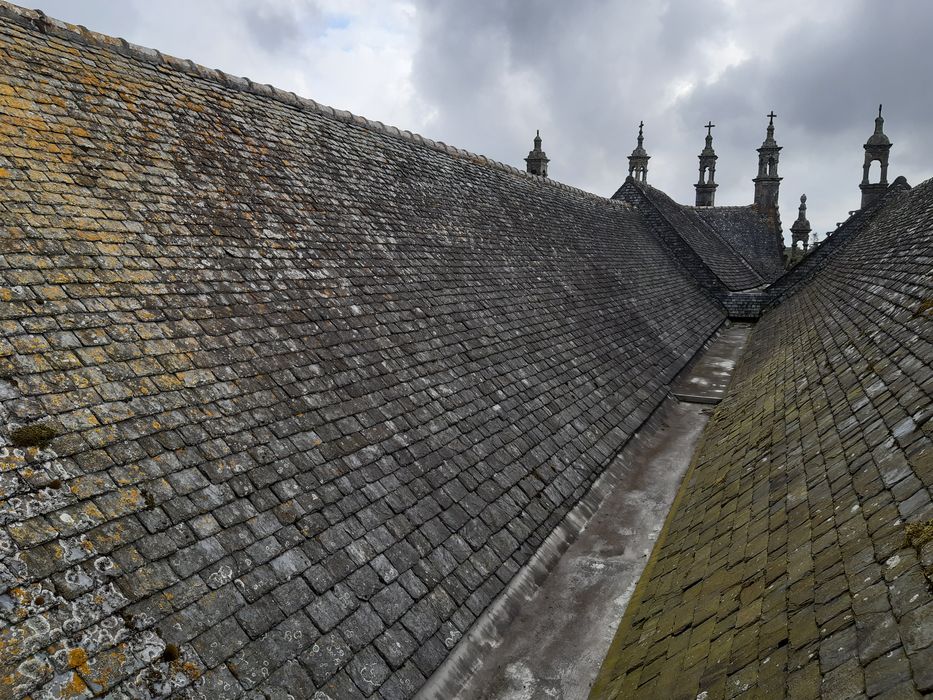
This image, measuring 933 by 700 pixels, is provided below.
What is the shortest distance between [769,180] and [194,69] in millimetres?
47111

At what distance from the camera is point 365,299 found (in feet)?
26.7

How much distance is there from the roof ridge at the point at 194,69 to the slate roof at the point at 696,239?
1699 cm

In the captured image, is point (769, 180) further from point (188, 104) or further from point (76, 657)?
point (76, 657)

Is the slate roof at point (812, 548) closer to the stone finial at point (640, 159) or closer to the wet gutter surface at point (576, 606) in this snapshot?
the wet gutter surface at point (576, 606)

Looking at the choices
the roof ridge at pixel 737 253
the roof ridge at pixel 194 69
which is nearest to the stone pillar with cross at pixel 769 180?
the roof ridge at pixel 737 253

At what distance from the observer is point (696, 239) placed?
31641mm

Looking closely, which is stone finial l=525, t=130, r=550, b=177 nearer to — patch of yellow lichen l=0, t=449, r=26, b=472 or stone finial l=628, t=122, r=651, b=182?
stone finial l=628, t=122, r=651, b=182

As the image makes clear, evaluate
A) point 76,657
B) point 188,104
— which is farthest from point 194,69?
point 76,657

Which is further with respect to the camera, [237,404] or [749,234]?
[749,234]

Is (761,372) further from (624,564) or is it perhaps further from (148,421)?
(148,421)

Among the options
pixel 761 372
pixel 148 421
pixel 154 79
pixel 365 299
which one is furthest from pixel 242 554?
pixel 761 372

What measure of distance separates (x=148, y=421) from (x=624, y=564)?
5847 mm

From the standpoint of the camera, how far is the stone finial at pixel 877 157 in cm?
3238

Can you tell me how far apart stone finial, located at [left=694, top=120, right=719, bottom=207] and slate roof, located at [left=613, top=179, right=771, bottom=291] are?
14.0 meters
